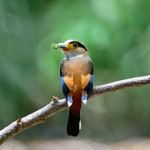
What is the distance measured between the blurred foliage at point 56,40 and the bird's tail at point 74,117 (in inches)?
77.8

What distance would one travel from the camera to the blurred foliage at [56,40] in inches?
156

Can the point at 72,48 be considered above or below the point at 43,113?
above

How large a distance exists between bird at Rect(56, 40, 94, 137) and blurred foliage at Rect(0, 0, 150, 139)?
191cm

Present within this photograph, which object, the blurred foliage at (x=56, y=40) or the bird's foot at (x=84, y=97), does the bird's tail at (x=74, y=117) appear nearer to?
the bird's foot at (x=84, y=97)

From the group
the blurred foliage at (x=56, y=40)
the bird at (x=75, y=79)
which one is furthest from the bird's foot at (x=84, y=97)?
the blurred foliage at (x=56, y=40)

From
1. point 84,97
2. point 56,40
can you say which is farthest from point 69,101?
point 56,40

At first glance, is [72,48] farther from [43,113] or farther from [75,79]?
[43,113]

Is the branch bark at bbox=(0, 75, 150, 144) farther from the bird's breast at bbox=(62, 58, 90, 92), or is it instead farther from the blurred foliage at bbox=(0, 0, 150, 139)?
the blurred foliage at bbox=(0, 0, 150, 139)

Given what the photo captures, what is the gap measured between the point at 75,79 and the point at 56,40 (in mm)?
2557

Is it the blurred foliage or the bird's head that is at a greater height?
the blurred foliage

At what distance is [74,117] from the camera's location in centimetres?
163

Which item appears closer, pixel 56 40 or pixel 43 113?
pixel 43 113

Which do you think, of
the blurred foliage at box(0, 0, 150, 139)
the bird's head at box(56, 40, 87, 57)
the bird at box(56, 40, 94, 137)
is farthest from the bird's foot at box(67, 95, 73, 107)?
the blurred foliage at box(0, 0, 150, 139)

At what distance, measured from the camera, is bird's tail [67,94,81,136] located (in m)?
1.60
